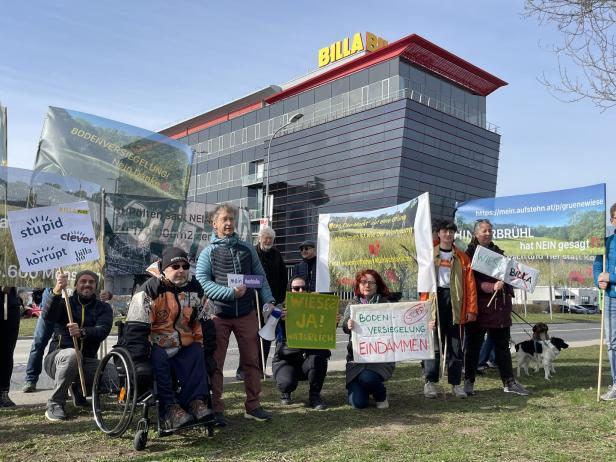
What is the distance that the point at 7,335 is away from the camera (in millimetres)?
6156

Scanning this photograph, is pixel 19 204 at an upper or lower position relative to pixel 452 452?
upper

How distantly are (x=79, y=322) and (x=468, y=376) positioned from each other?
4417 millimetres

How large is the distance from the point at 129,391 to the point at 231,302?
1.37 meters

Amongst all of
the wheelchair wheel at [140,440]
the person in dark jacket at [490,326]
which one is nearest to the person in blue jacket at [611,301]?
the person in dark jacket at [490,326]

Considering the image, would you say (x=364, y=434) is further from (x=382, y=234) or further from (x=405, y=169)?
(x=405, y=169)

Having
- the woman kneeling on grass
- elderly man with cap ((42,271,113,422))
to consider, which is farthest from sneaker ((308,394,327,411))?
elderly man with cap ((42,271,113,422))

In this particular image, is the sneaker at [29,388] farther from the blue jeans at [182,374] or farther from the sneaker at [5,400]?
the blue jeans at [182,374]

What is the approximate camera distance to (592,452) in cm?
425

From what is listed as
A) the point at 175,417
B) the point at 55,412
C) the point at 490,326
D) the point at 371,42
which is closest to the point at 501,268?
the point at 490,326

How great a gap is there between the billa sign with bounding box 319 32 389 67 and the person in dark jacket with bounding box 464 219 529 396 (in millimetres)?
46202

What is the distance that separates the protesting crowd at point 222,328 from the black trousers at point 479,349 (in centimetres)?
1

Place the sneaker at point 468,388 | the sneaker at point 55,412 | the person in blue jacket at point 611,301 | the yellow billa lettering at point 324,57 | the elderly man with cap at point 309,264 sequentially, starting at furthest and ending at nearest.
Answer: the yellow billa lettering at point 324,57 → the elderly man with cap at point 309,264 → the sneaker at point 468,388 → the person in blue jacket at point 611,301 → the sneaker at point 55,412

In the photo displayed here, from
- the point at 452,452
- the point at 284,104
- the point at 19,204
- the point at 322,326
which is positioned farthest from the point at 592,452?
the point at 284,104

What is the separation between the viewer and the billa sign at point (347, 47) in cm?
5047
